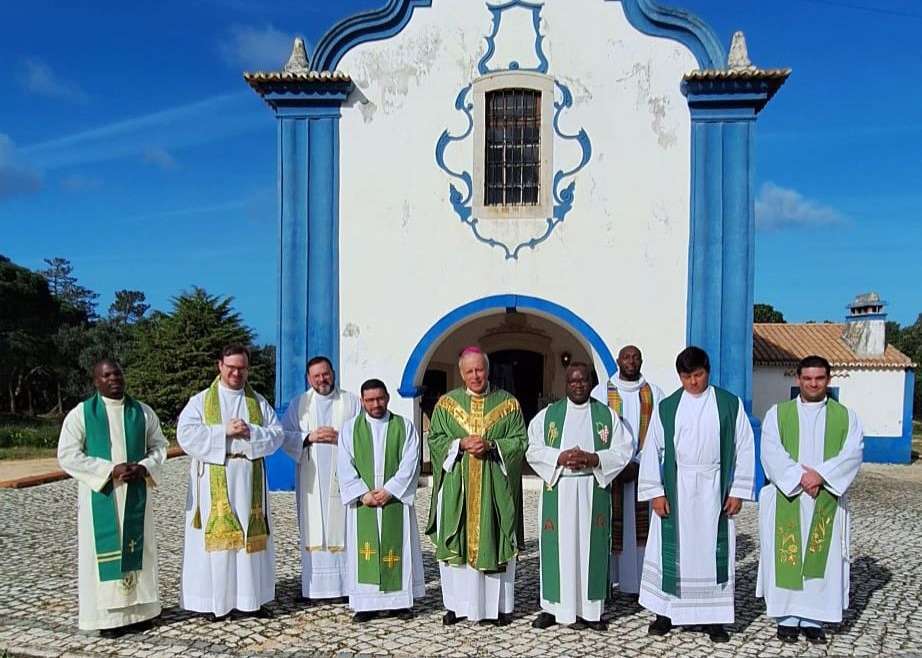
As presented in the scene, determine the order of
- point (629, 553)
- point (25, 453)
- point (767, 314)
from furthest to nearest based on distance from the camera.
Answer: point (767, 314)
point (25, 453)
point (629, 553)

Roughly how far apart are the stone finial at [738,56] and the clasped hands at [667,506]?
626 centimetres

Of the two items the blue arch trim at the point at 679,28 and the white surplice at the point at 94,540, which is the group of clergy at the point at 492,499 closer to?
the white surplice at the point at 94,540

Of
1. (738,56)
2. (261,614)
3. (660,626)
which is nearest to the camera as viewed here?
(660,626)

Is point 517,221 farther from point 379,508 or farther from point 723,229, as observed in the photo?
point 379,508

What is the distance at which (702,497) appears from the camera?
4.72m

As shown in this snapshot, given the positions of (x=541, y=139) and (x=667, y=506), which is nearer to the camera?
(x=667, y=506)

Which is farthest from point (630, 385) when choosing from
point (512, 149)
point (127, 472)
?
point (512, 149)

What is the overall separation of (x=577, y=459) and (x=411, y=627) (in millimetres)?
1574

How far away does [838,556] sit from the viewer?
15.4 feet

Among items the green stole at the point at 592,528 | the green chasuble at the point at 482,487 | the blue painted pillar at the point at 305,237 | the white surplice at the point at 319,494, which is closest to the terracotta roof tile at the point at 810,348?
the blue painted pillar at the point at 305,237

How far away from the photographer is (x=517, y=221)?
9.47 metres

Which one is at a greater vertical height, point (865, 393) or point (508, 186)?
point (508, 186)

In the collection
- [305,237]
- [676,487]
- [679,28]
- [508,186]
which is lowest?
[676,487]

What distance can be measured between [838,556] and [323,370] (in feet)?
12.0
